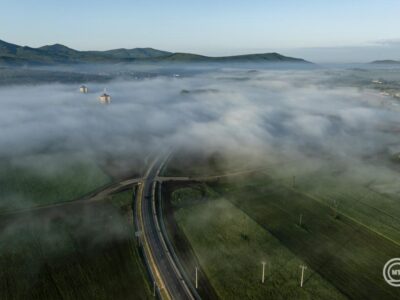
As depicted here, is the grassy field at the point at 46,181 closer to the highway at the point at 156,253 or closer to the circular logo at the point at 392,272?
the highway at the point at 156,253

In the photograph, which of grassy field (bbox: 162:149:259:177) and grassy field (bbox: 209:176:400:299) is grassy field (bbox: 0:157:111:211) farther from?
grassy field (bbox: 209:176:400:299)

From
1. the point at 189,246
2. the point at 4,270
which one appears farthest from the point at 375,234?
the point at 4,270

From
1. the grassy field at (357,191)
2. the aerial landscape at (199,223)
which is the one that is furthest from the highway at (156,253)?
the grassy field at (357,191)

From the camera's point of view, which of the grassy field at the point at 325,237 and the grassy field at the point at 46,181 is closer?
the grassy field at the point at 325,237

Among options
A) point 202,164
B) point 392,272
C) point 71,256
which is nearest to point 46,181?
point 71,256

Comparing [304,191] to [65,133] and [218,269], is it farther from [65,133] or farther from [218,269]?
[65,133]

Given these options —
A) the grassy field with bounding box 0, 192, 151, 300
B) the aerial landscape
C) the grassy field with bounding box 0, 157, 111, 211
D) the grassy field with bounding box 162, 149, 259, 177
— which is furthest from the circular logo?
the grassy field with bounding box 0, 157, 111, 211
